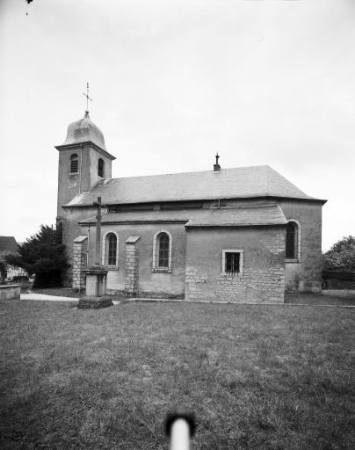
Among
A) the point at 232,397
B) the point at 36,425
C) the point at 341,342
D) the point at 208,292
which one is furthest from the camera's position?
the point at 208,292

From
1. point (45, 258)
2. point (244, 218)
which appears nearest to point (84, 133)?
point (45, 258)

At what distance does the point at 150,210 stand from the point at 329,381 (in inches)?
584

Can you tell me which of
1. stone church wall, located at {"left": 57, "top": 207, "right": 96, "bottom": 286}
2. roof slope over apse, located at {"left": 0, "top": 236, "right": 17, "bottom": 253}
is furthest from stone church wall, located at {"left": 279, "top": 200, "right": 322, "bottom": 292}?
roof slope over apse, located at {"left": 0, "top": 236, "right": 17, "bottom": 253}

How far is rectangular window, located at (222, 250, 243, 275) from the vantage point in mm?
12651

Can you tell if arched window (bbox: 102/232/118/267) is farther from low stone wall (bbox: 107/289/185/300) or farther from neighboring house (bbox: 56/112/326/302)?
low stone wall (bbox: 107/289/185/300)

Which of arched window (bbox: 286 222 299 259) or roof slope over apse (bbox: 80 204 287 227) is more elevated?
roof slope over apse (bbox: 80 204 287 227)

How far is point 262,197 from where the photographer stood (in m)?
15.5

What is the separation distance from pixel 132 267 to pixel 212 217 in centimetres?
558

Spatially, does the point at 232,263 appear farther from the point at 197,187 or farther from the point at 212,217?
the point at 197,187

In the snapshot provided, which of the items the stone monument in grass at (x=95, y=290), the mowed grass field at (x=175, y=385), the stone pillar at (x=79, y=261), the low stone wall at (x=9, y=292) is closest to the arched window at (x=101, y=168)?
the stone pillar at (x=79, y=261)

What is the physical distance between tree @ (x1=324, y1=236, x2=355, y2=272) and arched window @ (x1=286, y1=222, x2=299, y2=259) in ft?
12.3

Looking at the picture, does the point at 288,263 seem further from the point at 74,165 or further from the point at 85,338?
the point at 74,165

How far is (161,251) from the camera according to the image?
51.6 feet

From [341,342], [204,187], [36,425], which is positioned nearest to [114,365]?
[36,425]
